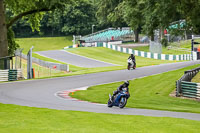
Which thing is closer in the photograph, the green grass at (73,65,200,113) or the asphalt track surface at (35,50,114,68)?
the green grass at (73,65,200,113)

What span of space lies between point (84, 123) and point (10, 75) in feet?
72.4

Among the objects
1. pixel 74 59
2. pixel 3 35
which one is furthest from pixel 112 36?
pixel 3 35

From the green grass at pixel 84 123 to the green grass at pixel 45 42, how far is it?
82.2 m

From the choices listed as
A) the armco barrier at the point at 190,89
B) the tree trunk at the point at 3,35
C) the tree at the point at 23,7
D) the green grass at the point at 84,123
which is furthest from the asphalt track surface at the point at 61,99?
the tree trunk at the point at 3,35

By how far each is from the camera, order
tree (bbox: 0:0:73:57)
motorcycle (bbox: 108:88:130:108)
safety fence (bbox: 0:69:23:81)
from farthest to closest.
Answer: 1. tree (bbox: 0:0:73:57)
2. safety fence (bbox: 0:69:23:81)
3. motorcycle (bbox: 108:88:130:108)

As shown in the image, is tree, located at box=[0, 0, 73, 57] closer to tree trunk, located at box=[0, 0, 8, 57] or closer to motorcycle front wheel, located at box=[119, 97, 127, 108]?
tree trunk, located at box=[0, 0, 8, 57]

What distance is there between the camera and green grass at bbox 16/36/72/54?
96438mm

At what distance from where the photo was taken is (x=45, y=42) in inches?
3949

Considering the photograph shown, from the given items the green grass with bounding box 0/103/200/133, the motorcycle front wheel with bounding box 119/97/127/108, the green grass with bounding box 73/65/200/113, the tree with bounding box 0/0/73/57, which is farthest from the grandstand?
the green grass with bounding box 0/103/200/133

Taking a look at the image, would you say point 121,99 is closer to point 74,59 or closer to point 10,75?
point 10,75

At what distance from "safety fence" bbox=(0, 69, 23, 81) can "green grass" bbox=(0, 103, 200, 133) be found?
18.5 metres

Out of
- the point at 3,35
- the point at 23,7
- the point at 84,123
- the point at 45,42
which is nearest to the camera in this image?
the point at 84,123

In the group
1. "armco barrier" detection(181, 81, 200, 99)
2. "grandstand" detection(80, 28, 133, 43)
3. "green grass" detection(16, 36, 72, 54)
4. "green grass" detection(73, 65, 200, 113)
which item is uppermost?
"grandstand" detection(80, 28, 133, 43)

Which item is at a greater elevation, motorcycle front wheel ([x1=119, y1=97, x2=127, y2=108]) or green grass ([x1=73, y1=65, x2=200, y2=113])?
motorcycle front wheel ([x1=119, y1=97, x2=127, y2=108])
